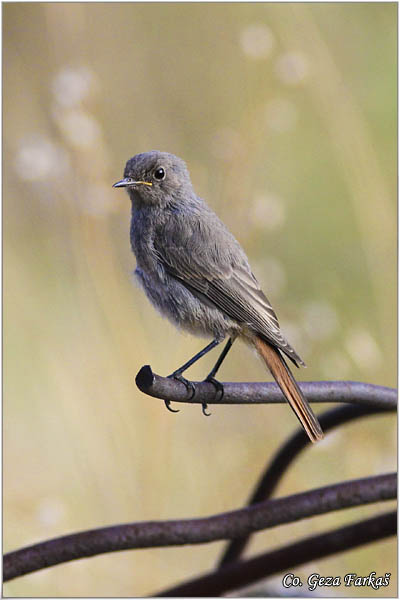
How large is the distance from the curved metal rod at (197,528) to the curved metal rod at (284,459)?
34cm

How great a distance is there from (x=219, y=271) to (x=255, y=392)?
2.48 feet

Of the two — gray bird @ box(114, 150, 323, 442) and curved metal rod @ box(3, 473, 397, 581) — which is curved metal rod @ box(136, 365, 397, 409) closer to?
curved metal rod @ box(3, 473, 397, 581)

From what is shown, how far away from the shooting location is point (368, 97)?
12.3 feet

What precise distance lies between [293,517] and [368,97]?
2.82m

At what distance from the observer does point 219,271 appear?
209 cm

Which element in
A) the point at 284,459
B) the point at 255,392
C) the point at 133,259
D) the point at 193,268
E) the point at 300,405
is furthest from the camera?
the point at 133,259

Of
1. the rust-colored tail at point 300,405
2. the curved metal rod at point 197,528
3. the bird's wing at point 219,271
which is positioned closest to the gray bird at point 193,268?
the bird's wing at point 219,271

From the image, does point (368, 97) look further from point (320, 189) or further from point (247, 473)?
point (247, 473)

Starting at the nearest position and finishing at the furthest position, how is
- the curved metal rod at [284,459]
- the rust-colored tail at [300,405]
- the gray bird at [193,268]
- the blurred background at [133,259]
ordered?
the rust-colored tail at [300,405] → the curved metal rod at [284,459] → the gray bird at [193,268] → the blurred background at [133,259]

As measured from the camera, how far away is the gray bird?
2.05 metres

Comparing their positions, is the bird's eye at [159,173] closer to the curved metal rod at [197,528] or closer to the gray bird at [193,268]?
the gray bird at [193,268]

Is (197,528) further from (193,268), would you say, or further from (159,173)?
(159,173)

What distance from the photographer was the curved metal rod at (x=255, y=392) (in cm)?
130

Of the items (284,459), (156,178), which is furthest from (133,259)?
(284,459)
